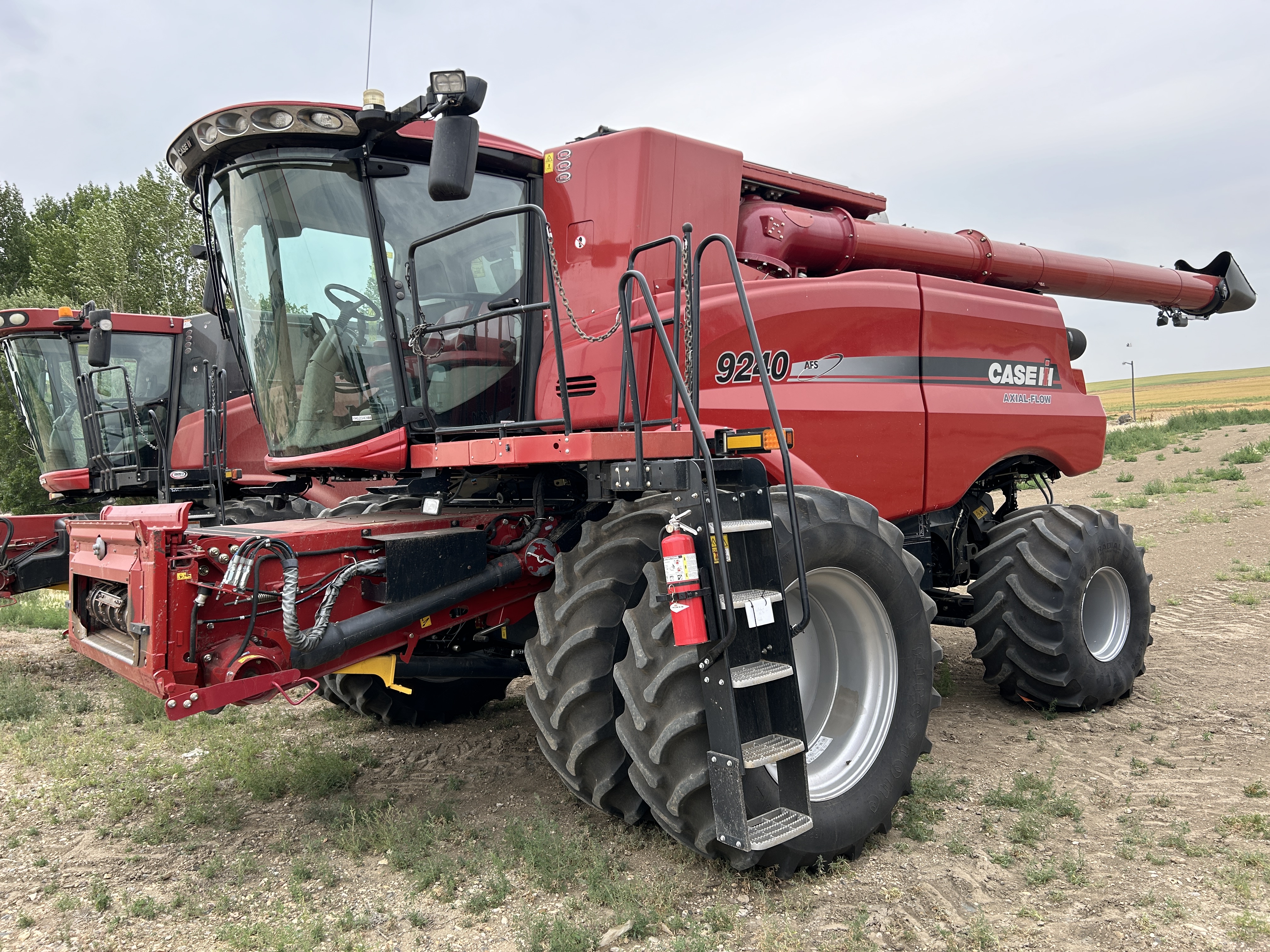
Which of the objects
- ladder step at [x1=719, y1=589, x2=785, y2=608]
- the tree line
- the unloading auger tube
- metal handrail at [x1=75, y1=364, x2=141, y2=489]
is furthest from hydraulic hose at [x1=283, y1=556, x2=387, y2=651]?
the tree line

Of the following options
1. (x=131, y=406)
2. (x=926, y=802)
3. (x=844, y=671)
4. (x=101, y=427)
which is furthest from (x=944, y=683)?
(x=101, y=427)

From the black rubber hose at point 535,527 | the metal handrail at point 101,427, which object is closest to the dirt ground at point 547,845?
the black rubber hose at point 535,527

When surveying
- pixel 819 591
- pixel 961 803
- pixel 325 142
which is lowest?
pixel 961 803

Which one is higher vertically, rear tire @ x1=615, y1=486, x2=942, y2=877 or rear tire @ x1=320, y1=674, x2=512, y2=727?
rear tire @ x1=615, y1=486, x2=942, y2=877

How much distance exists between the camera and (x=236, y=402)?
9.43 meters

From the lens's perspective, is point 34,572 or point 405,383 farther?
point 34,572

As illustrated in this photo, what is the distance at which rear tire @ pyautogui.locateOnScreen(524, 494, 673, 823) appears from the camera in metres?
3.44

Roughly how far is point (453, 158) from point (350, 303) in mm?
1137

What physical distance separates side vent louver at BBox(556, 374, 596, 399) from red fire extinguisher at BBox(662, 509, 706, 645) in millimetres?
1501

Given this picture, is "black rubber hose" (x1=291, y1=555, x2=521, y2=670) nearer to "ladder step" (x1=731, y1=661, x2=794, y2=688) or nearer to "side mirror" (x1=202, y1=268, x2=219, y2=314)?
"ladder step" (x1=731, y1=661, x2=794, y2=688)

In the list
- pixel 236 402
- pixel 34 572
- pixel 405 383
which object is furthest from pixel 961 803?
pixel 236 402

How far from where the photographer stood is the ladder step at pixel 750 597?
311 cm

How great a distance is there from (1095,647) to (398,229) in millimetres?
4865

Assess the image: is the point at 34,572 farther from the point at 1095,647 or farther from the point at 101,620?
the point at 1095,647
